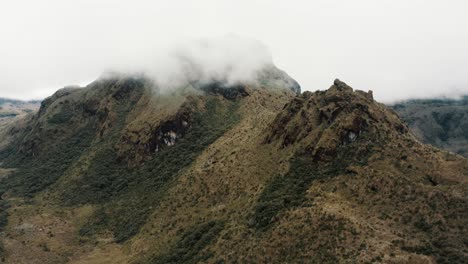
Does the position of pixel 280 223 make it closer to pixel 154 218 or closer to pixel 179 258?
pixel 179 258

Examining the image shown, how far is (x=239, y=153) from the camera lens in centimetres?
18012

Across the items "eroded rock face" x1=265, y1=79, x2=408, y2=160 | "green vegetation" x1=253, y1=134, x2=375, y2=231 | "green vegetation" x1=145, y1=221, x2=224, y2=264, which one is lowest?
"green vegetation" x1=145, y1=221, x2=224, y2=264

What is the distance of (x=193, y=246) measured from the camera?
149000 millimetres

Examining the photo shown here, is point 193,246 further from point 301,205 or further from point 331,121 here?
point 331,121

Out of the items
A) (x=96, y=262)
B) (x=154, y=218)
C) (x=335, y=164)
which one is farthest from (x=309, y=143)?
(x=96, y=262)

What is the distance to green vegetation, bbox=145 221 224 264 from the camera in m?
144

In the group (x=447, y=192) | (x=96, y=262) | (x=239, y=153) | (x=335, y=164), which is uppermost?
(x=239, y=153)

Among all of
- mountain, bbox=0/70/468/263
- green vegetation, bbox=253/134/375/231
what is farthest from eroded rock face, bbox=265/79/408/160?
green vegetation, bbox=253/134/375/231

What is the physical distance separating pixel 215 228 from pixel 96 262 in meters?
47.0

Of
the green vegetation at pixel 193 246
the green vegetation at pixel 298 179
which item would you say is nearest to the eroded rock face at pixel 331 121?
the green vegetation at pixel 298 179

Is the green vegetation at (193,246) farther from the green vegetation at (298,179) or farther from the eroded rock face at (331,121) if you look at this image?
the eroded rock face at (331,121)

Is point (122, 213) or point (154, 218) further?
point (122, 213)

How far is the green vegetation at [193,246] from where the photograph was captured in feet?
471

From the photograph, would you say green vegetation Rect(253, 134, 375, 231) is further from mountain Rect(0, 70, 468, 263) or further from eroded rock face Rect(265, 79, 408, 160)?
eroded rock face Rect(265, 79, 408, 160)
